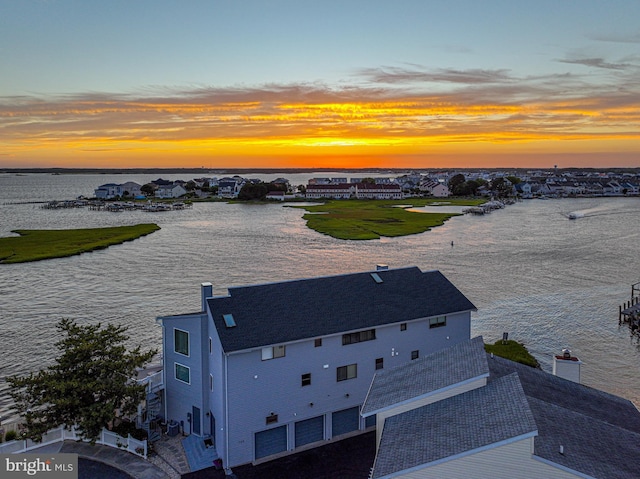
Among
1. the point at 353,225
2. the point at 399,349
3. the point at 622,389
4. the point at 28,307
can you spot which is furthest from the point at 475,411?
the point at 353,225

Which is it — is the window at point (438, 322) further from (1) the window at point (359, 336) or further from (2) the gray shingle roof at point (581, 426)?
(2) the gray shingle roof at point (581, 426)

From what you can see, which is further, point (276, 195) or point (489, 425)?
point (276, 195)

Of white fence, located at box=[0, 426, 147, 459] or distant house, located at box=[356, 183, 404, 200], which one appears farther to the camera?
distant house, located at box=[356, 183, 404, 200]

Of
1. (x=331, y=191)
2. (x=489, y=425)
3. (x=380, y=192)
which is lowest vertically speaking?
(x=489, y=425)

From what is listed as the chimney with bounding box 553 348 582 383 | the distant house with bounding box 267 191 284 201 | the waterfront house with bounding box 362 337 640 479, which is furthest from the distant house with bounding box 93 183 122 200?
the waterfront house with bounding box 362 337 640 479

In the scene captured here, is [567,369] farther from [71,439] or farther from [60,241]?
[60,241]

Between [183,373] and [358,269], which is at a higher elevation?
[183,373]

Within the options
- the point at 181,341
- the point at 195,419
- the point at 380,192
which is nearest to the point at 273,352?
the point at 181,341

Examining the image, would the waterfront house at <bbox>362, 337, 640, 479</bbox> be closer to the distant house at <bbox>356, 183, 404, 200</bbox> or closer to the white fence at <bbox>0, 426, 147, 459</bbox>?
the white fence at <bbox>0, 426, 147, 459</bbox>
